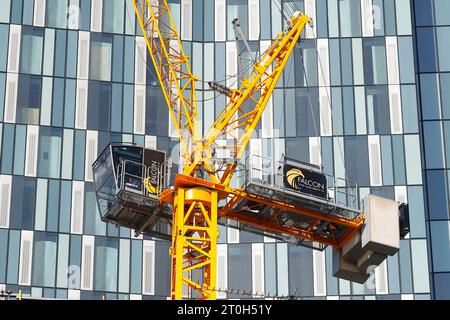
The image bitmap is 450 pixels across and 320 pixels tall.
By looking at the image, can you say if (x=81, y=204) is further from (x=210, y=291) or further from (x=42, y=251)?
(x=210, y=291)

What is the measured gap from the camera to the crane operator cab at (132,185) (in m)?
66.9

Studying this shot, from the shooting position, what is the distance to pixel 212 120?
310 feet

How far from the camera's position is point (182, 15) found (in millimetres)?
98125

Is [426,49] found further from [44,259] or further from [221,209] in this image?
[44,259]

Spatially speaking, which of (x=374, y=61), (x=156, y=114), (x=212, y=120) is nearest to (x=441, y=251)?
(x=374, y=61)

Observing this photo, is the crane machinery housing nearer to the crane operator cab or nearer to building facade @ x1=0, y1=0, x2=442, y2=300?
the crane operator cab

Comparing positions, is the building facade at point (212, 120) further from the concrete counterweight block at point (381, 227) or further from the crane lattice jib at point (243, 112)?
the concrete counterweight block at point (381, 227)

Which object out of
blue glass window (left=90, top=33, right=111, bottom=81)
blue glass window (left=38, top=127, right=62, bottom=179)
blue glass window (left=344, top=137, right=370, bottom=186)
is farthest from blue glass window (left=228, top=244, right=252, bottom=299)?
blue glass window (left=90, top=33, right=111, bottom=81)

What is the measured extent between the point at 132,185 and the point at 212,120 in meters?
28.4

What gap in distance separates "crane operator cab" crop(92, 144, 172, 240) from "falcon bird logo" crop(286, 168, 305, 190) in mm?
7732

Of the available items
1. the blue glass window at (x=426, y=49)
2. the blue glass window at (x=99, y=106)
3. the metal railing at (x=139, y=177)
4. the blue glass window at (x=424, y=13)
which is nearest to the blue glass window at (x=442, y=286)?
the blue glass window at (x=426, y=49)

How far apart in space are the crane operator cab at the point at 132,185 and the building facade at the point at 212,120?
63.2ft

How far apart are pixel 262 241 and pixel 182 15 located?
2150 cm
